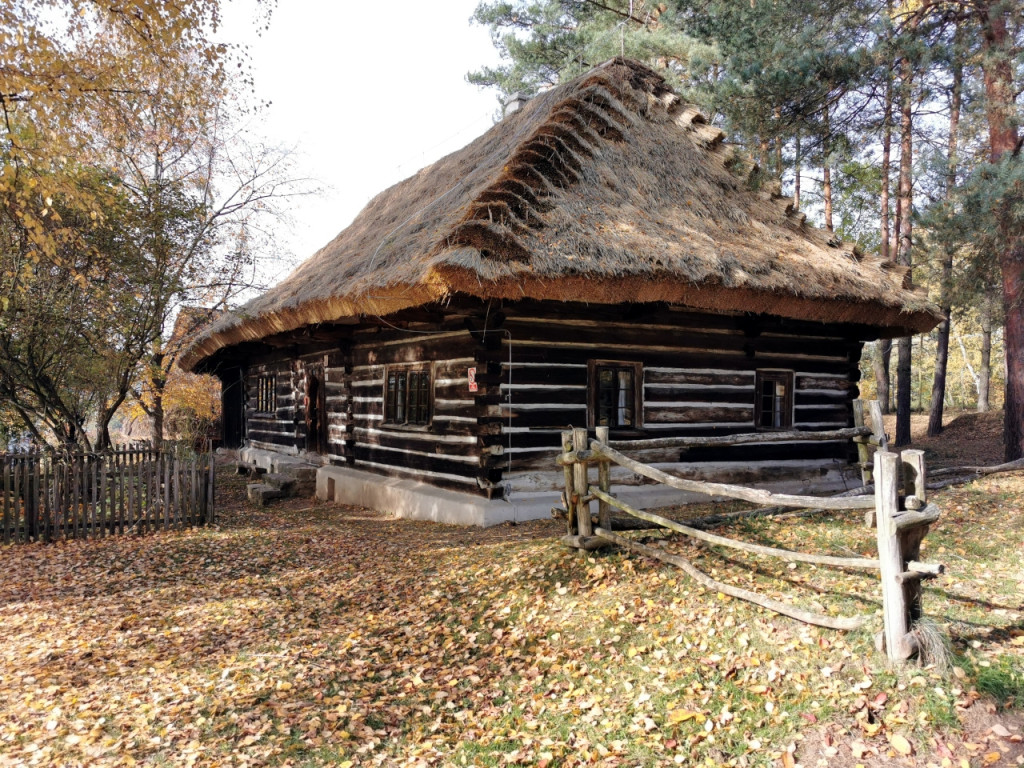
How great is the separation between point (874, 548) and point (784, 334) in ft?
17.8

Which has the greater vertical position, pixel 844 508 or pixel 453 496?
pixel 844 508

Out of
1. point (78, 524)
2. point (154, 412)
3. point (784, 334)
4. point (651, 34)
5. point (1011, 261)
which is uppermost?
point (651, 34)

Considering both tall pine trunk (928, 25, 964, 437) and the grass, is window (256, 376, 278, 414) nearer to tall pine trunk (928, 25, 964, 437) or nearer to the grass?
the grass

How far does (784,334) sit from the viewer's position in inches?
428

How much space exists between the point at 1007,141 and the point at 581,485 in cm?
1020

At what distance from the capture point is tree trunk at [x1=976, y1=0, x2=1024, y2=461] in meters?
10.5

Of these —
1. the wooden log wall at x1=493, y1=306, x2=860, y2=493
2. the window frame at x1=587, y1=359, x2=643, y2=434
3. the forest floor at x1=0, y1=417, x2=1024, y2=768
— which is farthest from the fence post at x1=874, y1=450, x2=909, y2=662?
the window frame at x1=587, y1=359, x2=643, y2=434

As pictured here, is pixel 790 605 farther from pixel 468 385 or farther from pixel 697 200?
pixel 697 200

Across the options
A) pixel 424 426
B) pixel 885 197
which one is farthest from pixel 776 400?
pixel 885 197

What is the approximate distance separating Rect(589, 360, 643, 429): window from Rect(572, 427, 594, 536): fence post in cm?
331

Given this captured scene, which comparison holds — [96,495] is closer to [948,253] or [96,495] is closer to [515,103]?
[515,103]

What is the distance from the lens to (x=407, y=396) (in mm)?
10500

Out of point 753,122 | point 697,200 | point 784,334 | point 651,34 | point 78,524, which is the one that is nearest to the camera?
point 78,524

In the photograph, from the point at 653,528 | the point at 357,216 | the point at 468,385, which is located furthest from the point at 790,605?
the point at 357,216
